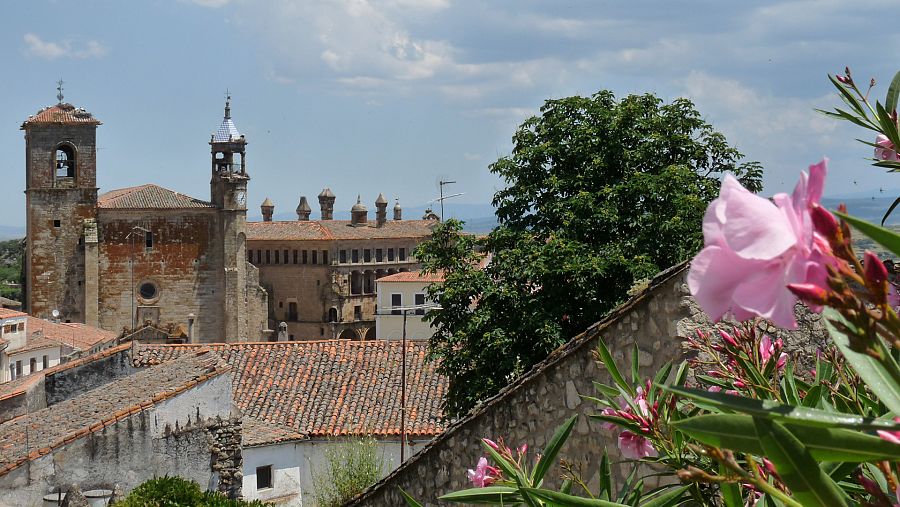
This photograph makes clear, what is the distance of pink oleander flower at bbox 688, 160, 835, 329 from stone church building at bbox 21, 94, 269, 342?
59.8 m

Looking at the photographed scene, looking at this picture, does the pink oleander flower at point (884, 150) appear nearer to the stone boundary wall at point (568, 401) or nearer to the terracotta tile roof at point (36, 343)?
the stone boundary wall at point (568, 401)

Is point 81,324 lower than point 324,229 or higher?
lower

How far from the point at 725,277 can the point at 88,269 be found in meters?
60.8


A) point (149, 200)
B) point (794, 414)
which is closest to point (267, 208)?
point (149, 200)

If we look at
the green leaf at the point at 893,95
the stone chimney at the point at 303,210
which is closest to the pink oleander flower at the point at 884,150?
the green leaf at the point at 893,95

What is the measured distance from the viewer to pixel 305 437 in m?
21.2

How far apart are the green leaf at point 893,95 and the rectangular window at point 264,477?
738 inches

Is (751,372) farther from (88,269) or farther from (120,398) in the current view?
(88,269)

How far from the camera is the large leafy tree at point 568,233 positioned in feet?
46.1

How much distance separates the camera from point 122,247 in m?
59.9

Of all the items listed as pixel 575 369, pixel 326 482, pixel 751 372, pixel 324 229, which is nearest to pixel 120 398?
pixel 326 482

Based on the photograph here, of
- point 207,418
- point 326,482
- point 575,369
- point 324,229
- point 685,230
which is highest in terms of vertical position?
point 324,229

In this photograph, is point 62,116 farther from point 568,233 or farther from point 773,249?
point 773,249

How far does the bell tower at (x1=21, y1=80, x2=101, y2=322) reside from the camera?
5822 centimetres
